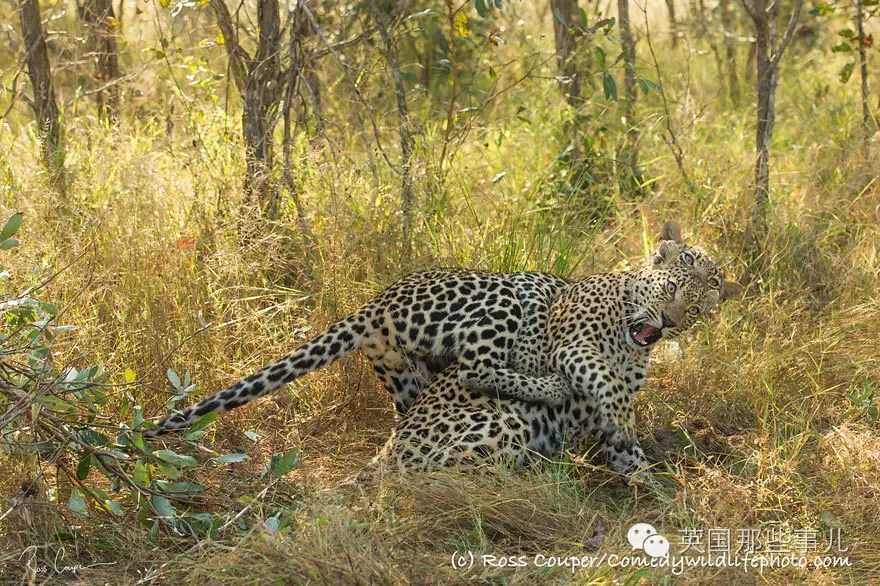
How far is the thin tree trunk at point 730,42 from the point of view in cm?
1066

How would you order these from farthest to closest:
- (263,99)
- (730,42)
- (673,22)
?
(730,42) < (673,22) < (263,99)

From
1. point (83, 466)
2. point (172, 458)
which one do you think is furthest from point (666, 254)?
point (83, 466)

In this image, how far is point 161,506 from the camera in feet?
14.3

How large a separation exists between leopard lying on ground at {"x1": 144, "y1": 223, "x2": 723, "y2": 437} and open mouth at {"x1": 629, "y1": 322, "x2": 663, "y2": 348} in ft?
1.22

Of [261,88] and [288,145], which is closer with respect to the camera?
[288,145]

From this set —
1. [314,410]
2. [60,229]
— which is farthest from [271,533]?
[60,229]

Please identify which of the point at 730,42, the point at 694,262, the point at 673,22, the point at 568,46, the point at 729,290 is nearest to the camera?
the point at 694,262

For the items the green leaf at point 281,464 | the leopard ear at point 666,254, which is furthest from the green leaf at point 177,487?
the leopard ear at point 666,254

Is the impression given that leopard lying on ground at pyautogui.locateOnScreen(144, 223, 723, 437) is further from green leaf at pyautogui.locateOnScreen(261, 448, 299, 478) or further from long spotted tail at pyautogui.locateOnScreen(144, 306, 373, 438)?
green leaf at pyautogui.locateOnScreen(261, 448, 299, 478)

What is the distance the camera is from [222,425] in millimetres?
5590

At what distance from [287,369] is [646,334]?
72.7 inches

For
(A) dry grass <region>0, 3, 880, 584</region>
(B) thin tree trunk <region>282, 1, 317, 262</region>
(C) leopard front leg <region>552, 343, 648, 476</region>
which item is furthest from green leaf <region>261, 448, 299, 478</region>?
(B) thin tree trunk <region>282, 1, 317, 262</region>

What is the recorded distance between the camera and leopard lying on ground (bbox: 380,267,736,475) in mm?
5203
